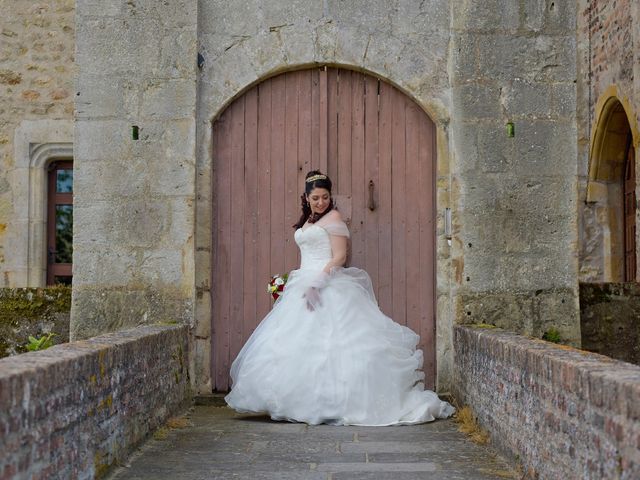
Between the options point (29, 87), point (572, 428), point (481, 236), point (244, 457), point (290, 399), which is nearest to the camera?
point (572, 428)

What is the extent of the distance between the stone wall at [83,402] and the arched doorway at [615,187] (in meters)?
8.62

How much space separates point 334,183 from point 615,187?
7.66 metres

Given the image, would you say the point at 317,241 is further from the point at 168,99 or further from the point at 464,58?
→ the point at 464,58

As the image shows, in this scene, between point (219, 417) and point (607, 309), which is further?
point (607, 309)

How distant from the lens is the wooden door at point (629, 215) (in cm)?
1310

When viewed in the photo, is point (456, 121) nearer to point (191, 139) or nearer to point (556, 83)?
point (556, 83)

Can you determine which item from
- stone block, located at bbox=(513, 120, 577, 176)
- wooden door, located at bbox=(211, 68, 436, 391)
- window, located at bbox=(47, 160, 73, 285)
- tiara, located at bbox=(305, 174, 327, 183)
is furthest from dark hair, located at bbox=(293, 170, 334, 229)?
window, located at bbox=(47, 160, 73, 285)

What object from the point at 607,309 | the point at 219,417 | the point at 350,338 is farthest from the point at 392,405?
the point at 607,309

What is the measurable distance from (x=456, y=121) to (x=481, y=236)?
0.83 m

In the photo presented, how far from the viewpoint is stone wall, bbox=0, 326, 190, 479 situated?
3332 mm

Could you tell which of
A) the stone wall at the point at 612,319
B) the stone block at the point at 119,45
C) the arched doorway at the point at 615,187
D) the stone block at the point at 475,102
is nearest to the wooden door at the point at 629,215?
the arched doorway at the point at 615,187

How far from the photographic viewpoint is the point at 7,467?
319 centimetres

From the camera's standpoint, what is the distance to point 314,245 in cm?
674

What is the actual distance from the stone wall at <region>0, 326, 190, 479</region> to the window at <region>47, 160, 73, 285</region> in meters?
5.24
